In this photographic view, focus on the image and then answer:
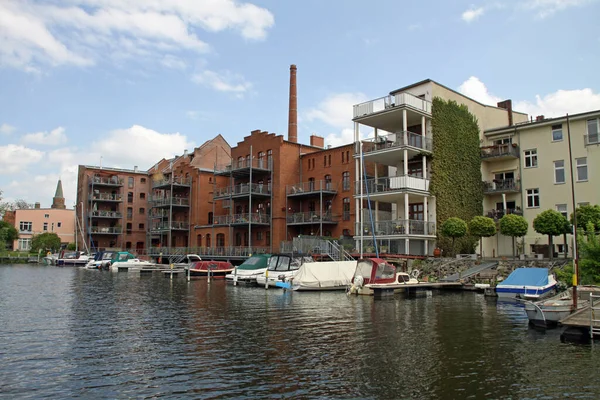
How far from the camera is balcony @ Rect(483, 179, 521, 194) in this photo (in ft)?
123

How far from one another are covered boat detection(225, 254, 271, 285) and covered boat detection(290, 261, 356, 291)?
17.5 ft

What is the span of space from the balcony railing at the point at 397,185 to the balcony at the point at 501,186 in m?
5.23

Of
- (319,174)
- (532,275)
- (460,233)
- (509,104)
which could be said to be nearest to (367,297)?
(532,275)

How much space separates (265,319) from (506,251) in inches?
986

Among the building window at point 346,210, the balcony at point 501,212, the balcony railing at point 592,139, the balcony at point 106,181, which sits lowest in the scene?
the balcony at point 501,212

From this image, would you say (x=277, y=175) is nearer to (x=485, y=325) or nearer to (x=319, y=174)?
(x=319, y=174)

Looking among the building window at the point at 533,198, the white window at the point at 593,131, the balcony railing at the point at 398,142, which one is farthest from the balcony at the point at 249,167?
the white window at the point at 593,131

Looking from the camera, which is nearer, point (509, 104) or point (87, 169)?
point (509, 104)

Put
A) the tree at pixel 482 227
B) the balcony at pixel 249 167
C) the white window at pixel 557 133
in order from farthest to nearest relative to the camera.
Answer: the balcony at pixel 249 167, the white window at pixel 557 133, the tree at pixel 482 227

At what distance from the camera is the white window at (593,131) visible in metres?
33.7

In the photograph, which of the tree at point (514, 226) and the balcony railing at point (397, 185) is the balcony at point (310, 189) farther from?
the tree at point (514, 226)

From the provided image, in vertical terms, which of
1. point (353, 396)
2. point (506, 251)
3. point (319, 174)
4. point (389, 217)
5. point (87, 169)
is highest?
point (87, 169)

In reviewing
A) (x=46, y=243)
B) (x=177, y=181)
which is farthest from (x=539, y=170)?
(x=46, y=243)

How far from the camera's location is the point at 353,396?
924 centimetres
